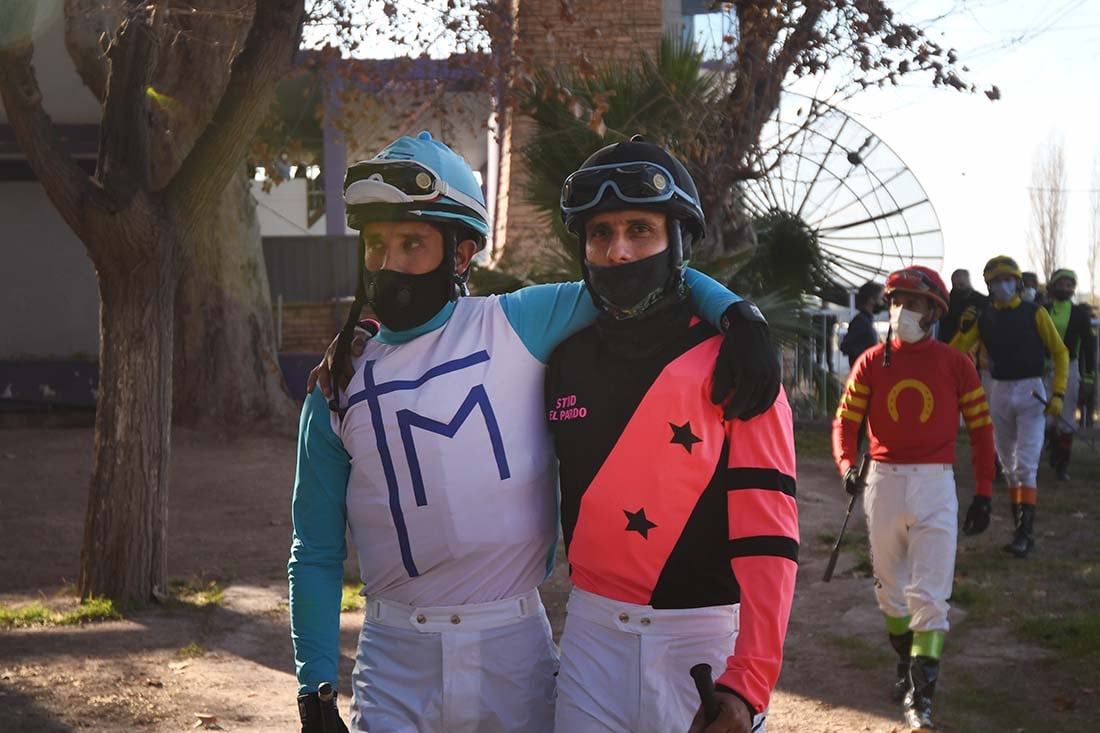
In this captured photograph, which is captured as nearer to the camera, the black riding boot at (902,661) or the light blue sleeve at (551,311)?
the light blue sleeve at (551,311)

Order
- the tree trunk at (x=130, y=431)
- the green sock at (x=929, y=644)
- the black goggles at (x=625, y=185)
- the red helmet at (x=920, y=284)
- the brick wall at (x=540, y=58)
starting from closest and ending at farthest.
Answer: the black goggles at (x=625, y=185) → the green sock at (x=929, y=644) → the red helmet at (x=920, y=284) → the tree trunk at (x=130, y=431) → the brick wall at (x=540, y=58)

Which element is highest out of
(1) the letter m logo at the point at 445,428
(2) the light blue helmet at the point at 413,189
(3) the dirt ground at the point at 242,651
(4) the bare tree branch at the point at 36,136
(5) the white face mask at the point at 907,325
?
(4) the bare tree branch at the point at 36,136

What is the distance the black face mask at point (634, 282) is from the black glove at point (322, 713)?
1142 mm

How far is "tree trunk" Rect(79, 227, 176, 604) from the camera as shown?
823cm

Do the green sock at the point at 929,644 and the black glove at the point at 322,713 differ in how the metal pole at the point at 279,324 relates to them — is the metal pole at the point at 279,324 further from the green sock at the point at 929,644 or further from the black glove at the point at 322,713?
the black glove at the point at 322,713

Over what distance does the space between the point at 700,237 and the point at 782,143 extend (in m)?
9.16

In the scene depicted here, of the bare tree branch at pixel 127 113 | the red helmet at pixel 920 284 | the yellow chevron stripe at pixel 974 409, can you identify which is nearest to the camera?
the red helmet at pixel 920 284

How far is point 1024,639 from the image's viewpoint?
796cm

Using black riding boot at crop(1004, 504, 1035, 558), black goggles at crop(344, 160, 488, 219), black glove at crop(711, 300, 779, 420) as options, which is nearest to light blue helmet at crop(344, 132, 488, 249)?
black goggles at crop(344, 160, 488, 219)

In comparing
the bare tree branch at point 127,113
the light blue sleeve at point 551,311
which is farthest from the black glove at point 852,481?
the bare tree branch at point 127,113

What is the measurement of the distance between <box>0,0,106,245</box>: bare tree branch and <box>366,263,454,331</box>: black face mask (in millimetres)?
5122

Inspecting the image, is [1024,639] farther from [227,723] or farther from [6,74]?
[6,74]

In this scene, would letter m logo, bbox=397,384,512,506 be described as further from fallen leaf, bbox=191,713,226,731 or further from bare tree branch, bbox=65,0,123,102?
bare tree branch, bbox=65,0,123,102

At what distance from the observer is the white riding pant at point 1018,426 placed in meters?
10.7
